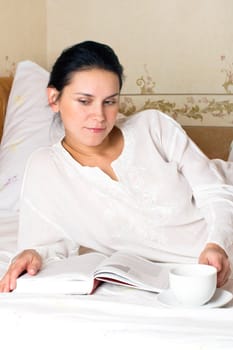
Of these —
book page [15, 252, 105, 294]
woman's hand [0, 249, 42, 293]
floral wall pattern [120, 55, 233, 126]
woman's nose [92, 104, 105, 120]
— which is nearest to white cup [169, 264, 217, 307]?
book page [15, 252, 105, 294]

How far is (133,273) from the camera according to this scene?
1.03 meters

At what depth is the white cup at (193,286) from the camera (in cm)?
89

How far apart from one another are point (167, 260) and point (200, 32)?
1211 millimetres

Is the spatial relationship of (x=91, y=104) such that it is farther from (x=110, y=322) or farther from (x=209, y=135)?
(x=209, y=135)

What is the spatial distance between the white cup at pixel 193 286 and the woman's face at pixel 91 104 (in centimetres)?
41

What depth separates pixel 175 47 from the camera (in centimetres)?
224

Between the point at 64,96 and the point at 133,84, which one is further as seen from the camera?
the point at 133,84

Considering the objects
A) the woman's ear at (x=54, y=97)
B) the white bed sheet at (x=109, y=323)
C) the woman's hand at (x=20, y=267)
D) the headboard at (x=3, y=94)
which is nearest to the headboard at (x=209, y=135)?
the headboard at (x=3, y=94)

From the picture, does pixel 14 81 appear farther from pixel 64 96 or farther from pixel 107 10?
pixel 64 96

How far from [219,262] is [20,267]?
0.35 m

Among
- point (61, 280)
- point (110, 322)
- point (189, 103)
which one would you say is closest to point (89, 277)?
point (61, 280)

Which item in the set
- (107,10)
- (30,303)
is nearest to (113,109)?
(30,303)

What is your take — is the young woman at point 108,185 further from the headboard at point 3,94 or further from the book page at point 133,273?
the headboard at point 3,94

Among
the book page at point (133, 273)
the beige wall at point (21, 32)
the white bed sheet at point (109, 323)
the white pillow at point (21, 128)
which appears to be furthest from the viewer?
the beige wall at point (21, 32)
